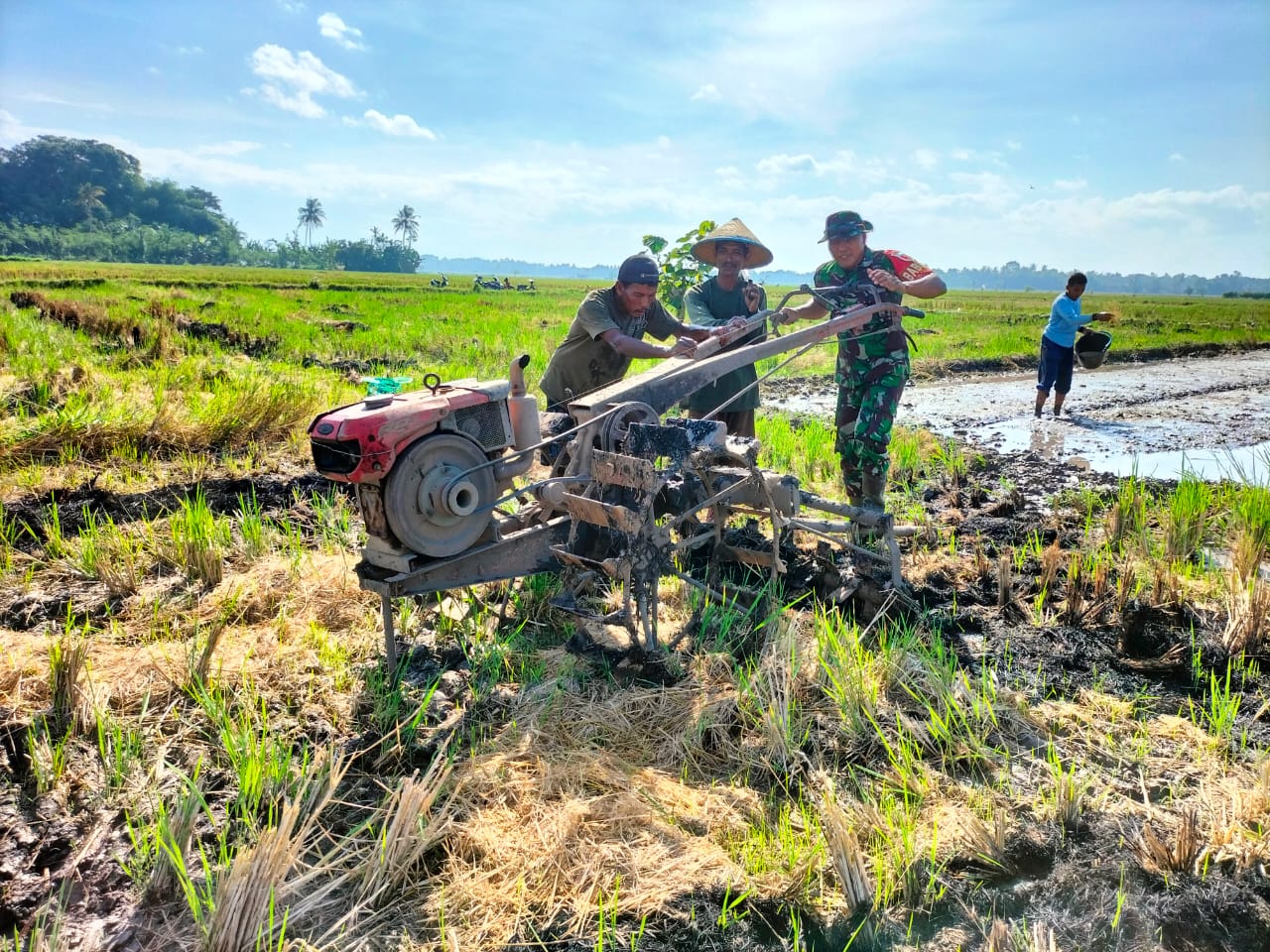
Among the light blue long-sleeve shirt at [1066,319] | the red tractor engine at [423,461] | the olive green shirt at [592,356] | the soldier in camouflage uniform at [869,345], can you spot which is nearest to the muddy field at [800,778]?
the red tractor engine at [423,461]

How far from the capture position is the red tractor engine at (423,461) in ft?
9.16

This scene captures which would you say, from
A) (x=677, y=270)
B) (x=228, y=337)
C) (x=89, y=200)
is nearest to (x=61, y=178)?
(x=89, y=200)

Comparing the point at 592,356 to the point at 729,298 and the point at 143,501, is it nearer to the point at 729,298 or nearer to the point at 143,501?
the point at 729,298

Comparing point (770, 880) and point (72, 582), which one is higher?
point (72, 582)

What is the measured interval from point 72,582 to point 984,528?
5573 mm

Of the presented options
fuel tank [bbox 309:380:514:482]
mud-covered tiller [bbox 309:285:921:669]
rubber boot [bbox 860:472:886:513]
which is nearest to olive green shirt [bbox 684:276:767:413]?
rubber boot [bbox 860:472:886:513]

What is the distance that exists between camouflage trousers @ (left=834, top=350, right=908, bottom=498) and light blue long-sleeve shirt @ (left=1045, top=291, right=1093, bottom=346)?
5755 millimetres

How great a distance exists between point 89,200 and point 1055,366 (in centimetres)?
11678

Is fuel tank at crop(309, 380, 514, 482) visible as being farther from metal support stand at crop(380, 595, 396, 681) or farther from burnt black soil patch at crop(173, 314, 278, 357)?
burnt black soil patch at crop(173, 314, 278, 357)

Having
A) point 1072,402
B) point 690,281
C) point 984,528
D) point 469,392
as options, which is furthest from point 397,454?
point 1072,402

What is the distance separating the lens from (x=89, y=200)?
94062mm

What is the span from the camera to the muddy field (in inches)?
81.7

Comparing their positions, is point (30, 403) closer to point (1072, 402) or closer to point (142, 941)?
point (142, 941)

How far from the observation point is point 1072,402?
11203 millimetres
